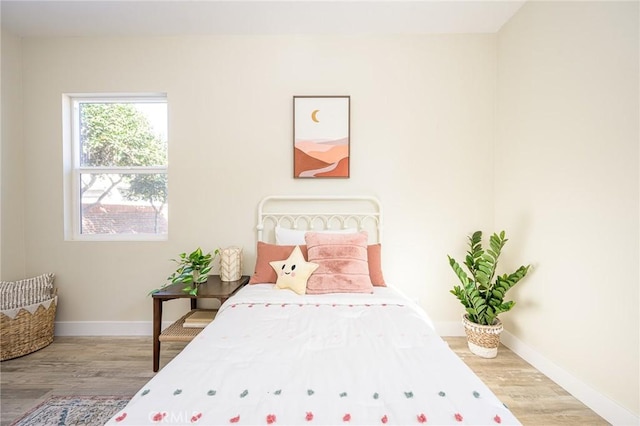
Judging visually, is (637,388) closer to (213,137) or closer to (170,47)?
(213,137)

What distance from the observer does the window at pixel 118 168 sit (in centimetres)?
275

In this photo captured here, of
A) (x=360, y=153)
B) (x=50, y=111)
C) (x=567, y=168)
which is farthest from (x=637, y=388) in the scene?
(x=50, y=111)

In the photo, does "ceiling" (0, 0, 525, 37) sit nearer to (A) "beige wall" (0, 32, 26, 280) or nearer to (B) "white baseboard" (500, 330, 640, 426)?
(A) "beige wall" (0, 32, 26, 280)

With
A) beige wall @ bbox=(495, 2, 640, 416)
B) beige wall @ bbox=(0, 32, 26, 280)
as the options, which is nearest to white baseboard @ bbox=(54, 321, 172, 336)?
beige wall @ bbox=(0, 32, 26, 280)

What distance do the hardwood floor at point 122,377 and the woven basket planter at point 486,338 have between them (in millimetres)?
53

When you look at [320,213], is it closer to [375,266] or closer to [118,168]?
[375,266]

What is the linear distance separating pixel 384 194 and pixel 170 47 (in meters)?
2.34

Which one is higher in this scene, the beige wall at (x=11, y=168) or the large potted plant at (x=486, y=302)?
the beige wall at (x=11, y=168)

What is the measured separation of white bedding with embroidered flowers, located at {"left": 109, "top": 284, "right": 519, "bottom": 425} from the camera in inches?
31.5

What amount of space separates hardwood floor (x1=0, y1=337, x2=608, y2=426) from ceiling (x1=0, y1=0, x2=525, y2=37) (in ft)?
8.91

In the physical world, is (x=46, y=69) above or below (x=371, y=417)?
above

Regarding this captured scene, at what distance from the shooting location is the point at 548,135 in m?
2.04

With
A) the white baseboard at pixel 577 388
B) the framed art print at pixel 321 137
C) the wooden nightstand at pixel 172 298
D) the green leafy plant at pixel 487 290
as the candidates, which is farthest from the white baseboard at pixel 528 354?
the framed art print at pixel 321 137

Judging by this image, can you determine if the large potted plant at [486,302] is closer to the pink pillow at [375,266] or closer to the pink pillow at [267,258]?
the pink pillow at [375,266]
